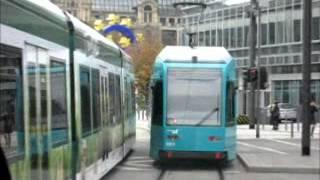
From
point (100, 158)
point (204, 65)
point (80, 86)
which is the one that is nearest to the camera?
point (80, 86)

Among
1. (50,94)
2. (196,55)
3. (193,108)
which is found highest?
(196,55)

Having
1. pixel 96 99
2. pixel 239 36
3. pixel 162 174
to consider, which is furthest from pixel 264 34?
pixel 96 99

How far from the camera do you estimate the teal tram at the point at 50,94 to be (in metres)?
6.56

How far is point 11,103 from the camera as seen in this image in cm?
652

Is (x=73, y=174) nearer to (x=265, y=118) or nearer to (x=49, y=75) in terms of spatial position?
(x=49, y=75)

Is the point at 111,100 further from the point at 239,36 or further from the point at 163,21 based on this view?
the point at 163,21

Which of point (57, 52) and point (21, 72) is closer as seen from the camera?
point (21, 72)

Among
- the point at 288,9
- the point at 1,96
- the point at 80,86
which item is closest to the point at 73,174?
the point at 80,86

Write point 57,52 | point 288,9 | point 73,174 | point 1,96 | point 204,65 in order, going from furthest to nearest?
point 288,9
point 204,65
point 73,174
point 57,52
point 1,96

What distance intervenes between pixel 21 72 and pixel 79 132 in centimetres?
368

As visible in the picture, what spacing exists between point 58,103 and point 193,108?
11492mm

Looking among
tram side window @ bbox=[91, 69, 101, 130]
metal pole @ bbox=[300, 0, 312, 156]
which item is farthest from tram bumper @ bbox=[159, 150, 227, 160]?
tram side window @ bbox=[91, 69, 101, 130]

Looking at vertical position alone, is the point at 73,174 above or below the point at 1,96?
below

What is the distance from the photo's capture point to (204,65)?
20281 mm
